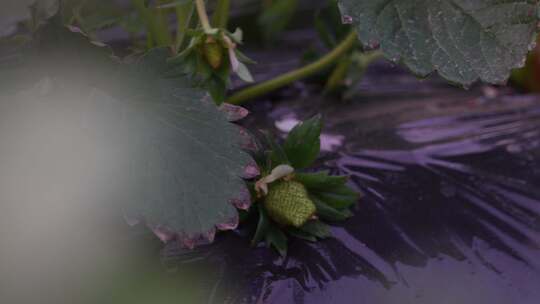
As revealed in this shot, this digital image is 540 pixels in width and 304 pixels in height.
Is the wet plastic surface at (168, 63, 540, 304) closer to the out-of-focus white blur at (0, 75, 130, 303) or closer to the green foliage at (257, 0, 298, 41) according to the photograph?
the out-of-focus white blur at (0, 75, 130, 303)

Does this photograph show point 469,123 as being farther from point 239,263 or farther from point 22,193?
point 22,193

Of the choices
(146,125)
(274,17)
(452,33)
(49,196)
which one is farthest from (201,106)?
(274,17)

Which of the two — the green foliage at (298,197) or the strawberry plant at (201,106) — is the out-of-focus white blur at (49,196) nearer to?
the strawberry plant at (201,106)

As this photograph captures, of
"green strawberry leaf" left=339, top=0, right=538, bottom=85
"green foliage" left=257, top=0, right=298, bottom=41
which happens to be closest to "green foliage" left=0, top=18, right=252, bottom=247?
"green strawberry leaf" left=339, top=0, right=538, bottom=85

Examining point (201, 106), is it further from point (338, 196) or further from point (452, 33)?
point (452, 33)

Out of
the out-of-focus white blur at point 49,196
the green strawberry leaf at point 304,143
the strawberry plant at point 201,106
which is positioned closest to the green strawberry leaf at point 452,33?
the strawberry plant at point 201,106

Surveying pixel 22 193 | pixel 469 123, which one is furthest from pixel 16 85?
pixel 469 123
